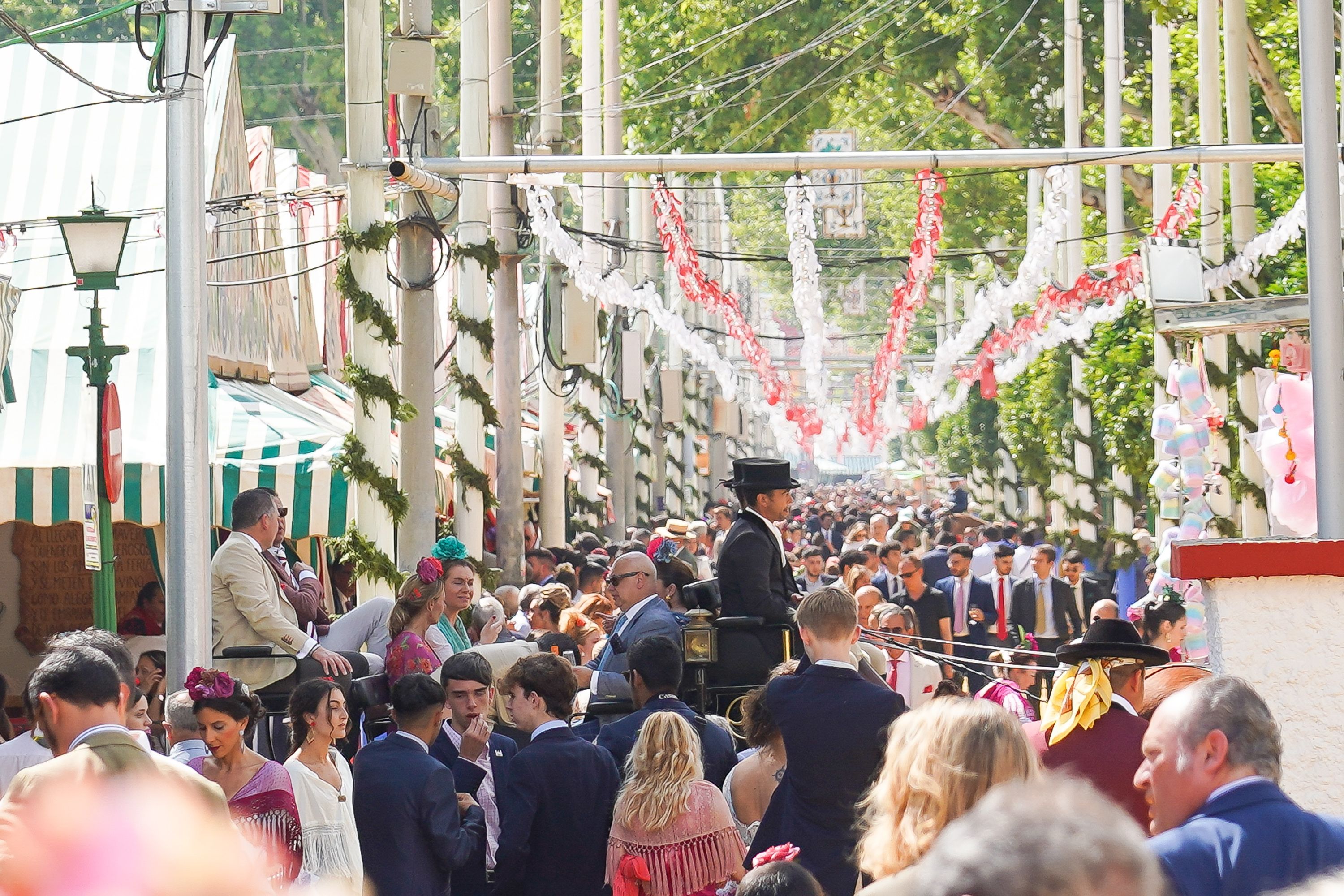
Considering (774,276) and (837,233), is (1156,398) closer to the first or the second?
(837,233)

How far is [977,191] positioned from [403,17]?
33627 millimetres

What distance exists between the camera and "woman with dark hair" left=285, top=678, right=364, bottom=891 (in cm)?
620

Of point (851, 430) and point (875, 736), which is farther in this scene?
point (851, 430)

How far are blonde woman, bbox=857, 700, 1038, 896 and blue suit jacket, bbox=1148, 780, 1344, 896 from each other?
0.46 m

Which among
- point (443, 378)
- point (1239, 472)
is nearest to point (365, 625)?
point (1239, 472)

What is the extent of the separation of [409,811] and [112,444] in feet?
14.8

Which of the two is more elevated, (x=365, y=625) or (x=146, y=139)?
(x=146, y=139)

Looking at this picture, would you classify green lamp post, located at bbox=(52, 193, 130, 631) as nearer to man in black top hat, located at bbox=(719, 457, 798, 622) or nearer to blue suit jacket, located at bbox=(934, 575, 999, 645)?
man in black top hat, located at bbox=(719, 457, 798, 622)

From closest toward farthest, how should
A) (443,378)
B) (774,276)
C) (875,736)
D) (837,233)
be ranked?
(875,736), (443,378), (837,233), (774,276)

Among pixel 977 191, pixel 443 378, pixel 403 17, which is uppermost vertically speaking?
pixel 977 191

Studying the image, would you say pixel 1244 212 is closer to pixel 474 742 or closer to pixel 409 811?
pixel 474 742

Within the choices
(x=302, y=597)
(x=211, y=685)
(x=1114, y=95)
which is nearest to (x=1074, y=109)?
(x=1114, y=95)

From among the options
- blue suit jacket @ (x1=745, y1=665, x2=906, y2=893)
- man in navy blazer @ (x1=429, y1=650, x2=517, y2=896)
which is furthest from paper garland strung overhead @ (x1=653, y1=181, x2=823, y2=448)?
blue suit jacket @ (x1=745, y1=665, x2=906, y2=893)

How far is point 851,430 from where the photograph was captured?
39.2m
